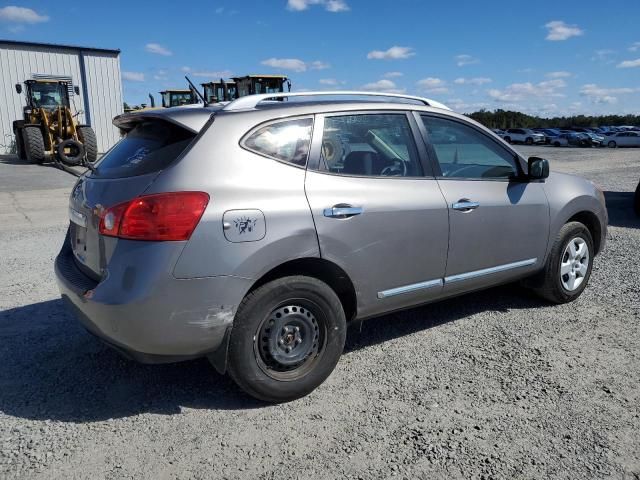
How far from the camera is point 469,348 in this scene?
13.0ft

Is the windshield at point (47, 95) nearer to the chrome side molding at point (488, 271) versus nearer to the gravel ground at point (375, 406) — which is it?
the gravel ground at point (375, 406)

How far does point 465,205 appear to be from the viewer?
385 centimetres

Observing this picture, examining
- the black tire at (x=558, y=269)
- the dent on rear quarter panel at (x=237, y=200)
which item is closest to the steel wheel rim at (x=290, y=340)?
the dent on rear quarter panel at (x=237, y=200)

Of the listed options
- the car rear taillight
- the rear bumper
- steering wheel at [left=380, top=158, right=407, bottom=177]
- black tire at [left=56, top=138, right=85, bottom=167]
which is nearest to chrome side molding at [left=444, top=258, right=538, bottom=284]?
steering wheel at [left=380, top=158, right=407, bottom=177]

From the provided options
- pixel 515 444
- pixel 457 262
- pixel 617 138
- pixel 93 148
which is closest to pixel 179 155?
pixel 457 262

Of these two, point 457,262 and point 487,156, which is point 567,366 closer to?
point 457,262

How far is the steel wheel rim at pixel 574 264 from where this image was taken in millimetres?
4730

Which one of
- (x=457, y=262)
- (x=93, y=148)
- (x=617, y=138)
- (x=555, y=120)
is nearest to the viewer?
(x=457, y=262)

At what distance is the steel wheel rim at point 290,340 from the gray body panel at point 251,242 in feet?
0.82

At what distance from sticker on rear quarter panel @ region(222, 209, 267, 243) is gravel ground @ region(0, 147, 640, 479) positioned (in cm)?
104

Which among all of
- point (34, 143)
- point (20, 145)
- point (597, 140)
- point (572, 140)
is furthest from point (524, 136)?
point (34, 143)

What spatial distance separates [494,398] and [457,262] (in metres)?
1.02

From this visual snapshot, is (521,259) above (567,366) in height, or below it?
above

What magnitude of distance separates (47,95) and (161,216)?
20065 millimetres
